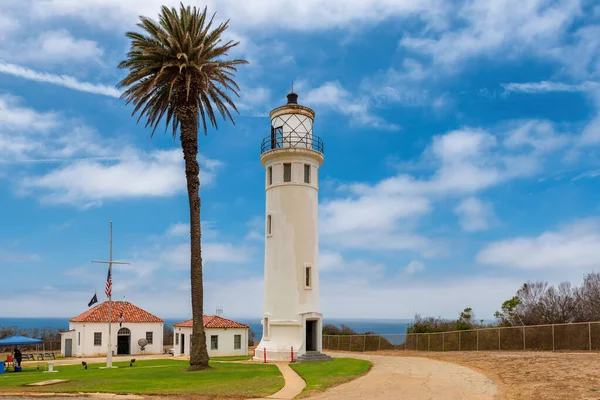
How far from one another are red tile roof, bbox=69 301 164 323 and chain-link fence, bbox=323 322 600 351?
16541 mm

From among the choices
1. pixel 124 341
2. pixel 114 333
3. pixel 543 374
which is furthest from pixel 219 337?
pixel 543 374

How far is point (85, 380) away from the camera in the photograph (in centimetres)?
2345

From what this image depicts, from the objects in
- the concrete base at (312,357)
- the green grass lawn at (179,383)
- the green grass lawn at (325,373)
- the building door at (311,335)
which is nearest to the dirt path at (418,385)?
the green grass lawn at (325,373)

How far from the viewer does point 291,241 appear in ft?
111

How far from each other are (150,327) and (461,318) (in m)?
28.3

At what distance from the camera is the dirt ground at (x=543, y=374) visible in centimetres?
1745

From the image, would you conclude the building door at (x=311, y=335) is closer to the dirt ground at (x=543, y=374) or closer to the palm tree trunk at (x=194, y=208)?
the dirt ground at (x=543, y=374)

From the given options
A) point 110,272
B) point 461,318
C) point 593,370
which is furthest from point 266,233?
point 461,318

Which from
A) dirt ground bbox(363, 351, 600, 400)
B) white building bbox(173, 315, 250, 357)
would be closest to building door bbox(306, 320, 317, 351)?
dirt ground bbox(363, 351, 600, 400)

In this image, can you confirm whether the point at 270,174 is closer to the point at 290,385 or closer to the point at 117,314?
the point at 290,385

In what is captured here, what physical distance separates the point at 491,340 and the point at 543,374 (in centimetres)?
1589

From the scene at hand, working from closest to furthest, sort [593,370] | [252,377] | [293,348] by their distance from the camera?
[593,370] → [252,377] → [293,348]

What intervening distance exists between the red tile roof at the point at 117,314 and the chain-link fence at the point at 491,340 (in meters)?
16.5

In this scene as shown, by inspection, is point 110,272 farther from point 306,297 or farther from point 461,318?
point 461,318
